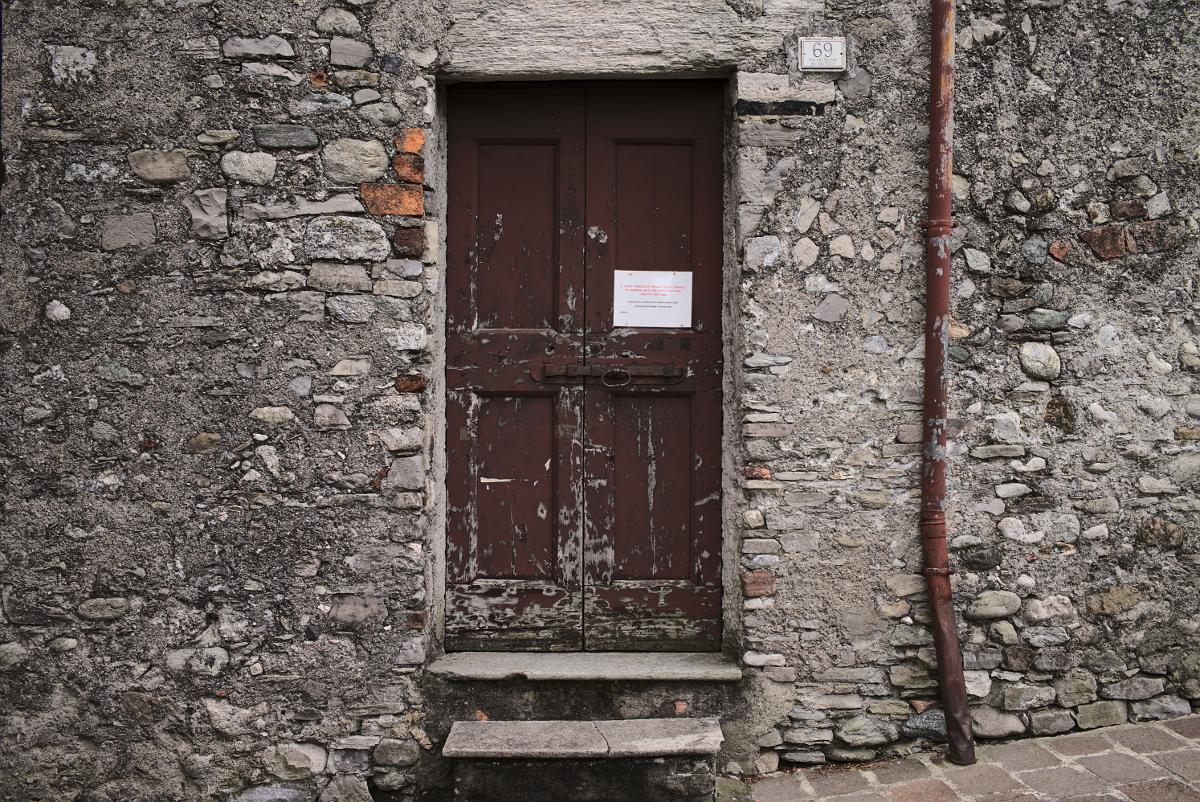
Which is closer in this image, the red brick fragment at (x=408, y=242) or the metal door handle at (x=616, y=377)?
the red brick fragment at (x=408, y=242)

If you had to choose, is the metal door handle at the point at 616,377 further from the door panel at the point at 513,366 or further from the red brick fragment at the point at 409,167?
the red brick fragment at the point at 409,167

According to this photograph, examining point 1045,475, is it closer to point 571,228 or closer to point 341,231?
point 571,228

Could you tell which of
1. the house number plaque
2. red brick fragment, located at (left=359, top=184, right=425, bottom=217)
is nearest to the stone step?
red brick fragment, located at (left=359, top=184, right=425, bottom=217)

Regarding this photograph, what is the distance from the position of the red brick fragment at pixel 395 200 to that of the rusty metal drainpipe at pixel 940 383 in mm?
1879

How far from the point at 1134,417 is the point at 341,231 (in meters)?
3.05

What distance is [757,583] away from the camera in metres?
2.55

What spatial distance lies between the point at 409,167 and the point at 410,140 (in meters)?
0.10

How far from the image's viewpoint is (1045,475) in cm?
257

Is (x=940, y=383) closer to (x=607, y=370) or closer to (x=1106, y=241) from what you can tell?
(x=1106, y=241)

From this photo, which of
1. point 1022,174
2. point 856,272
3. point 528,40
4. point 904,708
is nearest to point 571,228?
point 528,40

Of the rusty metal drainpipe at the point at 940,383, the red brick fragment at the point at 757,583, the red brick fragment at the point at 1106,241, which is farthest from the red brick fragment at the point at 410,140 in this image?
the red brick fragment at the point at 1106,241

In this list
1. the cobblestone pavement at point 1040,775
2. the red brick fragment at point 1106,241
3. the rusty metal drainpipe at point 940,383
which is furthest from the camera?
the red brick fragment at point 1106,241

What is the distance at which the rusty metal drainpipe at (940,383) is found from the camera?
2465 mm

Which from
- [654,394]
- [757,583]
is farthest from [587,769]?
[654,394]
